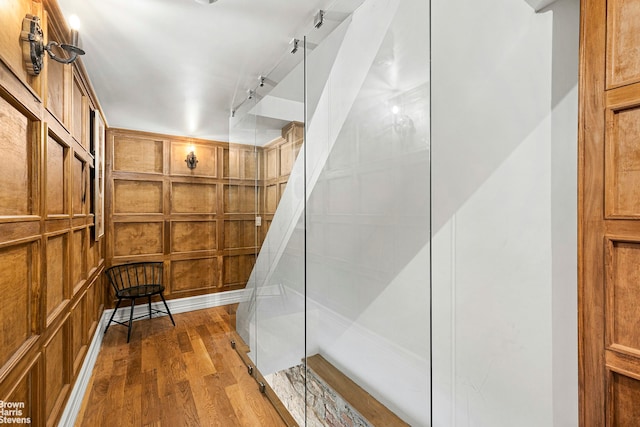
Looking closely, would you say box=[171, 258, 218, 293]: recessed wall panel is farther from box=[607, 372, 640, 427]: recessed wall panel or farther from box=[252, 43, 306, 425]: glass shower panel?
box=[607, 372, 640, 427]: recessed wall panel

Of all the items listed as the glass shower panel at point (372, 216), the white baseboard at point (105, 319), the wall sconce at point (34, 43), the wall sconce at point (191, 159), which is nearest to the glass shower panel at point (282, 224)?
the glass shower panel at point (372, 216)

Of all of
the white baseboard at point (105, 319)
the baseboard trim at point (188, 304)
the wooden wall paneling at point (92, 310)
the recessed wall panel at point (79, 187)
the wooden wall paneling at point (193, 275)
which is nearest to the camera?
the white baseboard at point (105, 319)

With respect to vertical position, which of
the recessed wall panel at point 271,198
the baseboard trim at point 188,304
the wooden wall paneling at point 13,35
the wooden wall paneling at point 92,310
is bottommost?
the baseboard trim at point 188,304

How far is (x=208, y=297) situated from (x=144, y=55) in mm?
3089

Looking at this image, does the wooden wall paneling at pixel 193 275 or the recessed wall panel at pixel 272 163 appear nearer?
the recessed wall panel at pixel 272 163

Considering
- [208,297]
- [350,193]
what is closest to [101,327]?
[208,297]

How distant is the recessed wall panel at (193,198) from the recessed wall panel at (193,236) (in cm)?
18

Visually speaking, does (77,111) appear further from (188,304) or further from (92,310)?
(188,304)

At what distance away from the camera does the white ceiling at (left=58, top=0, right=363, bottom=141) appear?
1507mm

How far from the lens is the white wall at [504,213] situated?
102cm

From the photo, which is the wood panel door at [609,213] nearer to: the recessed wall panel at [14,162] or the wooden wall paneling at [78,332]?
the recessed wall panel at [14,162]

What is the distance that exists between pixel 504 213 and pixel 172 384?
251cm

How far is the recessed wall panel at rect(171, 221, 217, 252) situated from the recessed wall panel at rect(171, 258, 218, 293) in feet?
0.59

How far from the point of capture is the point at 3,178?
3.51 feet
